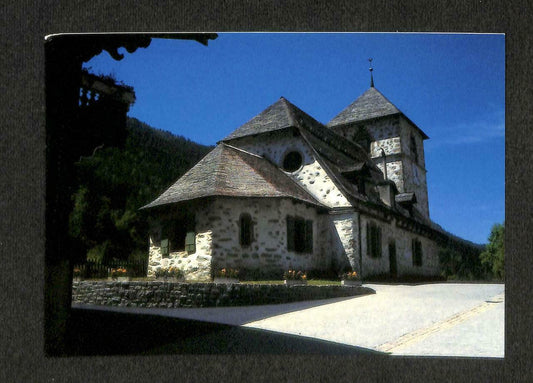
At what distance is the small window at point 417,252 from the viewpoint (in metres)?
10.7

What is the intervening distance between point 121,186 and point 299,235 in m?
5.81

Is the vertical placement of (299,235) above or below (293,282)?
above

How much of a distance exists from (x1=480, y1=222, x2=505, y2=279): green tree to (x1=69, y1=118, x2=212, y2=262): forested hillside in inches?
118

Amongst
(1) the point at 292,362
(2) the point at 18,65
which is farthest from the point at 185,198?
(1) the point at 292,362

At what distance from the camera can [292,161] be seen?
10.8 m

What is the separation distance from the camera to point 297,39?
477cm

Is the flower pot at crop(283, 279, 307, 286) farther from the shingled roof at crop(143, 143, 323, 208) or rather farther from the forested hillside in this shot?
the forested hillside

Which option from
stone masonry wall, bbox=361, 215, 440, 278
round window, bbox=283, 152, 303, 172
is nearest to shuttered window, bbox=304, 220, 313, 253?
round window, bbox=283, 152, 303, 172

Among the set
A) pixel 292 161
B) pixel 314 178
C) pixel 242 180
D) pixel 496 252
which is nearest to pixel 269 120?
pixel 242 180

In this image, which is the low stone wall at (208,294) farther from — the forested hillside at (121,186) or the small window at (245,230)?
the small window at (245,230)

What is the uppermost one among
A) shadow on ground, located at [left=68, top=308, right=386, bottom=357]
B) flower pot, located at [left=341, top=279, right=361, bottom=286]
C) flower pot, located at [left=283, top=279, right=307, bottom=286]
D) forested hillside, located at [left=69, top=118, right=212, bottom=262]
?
forested hillside, located at [left=69, top=118, right=212, bottom=262]

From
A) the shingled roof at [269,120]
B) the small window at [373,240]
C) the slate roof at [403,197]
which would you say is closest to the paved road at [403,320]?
the shingled roof at [269,120]

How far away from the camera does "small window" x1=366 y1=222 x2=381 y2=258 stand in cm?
1139

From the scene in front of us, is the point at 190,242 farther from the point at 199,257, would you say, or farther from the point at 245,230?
the point at 245,230
